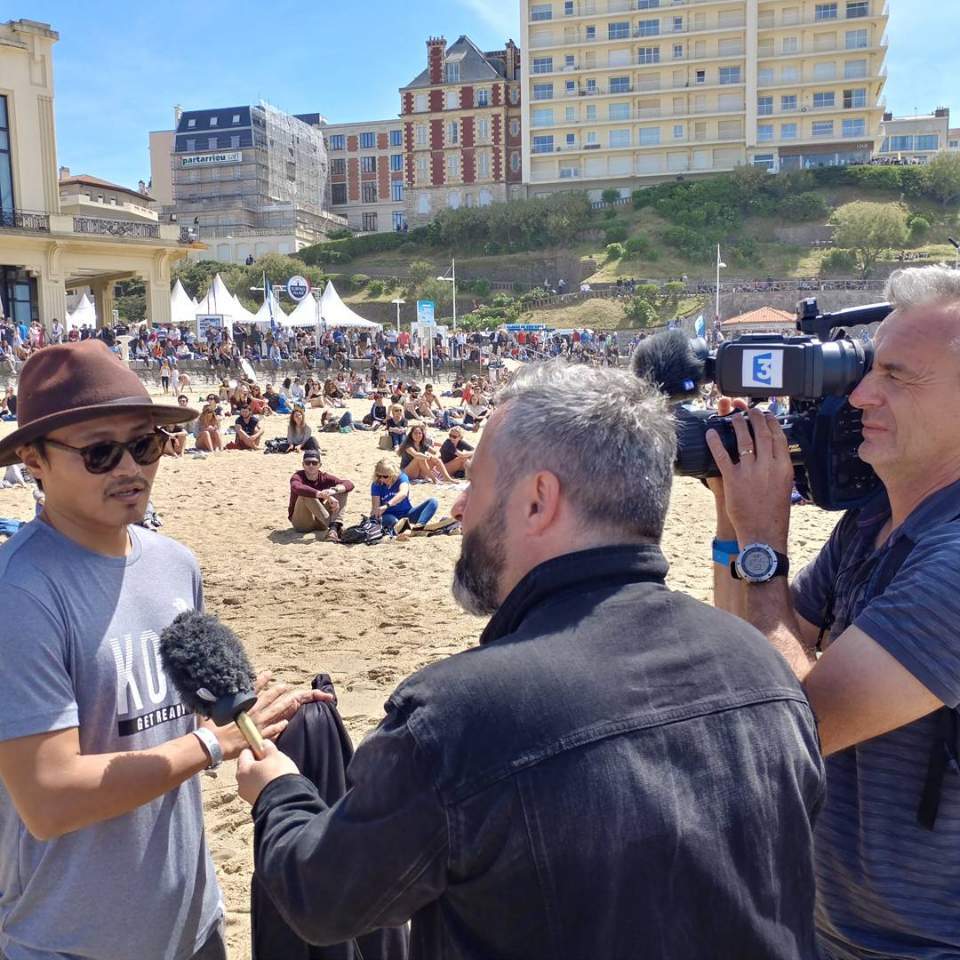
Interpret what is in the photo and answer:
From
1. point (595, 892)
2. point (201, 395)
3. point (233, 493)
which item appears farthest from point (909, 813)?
point (201, 395)

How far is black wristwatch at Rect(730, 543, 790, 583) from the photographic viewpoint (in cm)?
170

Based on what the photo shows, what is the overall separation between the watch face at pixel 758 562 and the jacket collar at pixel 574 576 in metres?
0.47

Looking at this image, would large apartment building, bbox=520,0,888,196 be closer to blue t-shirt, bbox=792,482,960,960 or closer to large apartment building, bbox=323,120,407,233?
large apartment building, bbox=323,120,407,233

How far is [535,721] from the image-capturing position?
1.15m

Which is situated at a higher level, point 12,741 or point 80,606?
point 80,606

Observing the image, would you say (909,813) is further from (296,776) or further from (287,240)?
(287,240)

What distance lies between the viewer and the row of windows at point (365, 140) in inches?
3221

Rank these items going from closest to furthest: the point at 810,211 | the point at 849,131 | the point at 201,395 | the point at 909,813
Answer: the point at 909,813, the point at 201,395, the point at 810,211, the point at 849,131

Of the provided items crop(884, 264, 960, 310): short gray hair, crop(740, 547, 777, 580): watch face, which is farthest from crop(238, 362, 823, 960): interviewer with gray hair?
crop(884, 264, 960, 310): short gray hair

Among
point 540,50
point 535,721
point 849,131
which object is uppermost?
point 540,50

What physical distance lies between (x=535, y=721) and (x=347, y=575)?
6762 mm

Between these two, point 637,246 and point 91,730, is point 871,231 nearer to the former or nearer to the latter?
point 637,246

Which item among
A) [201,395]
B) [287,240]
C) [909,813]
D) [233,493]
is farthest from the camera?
[287,240]

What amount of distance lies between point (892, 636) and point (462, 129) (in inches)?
2855
